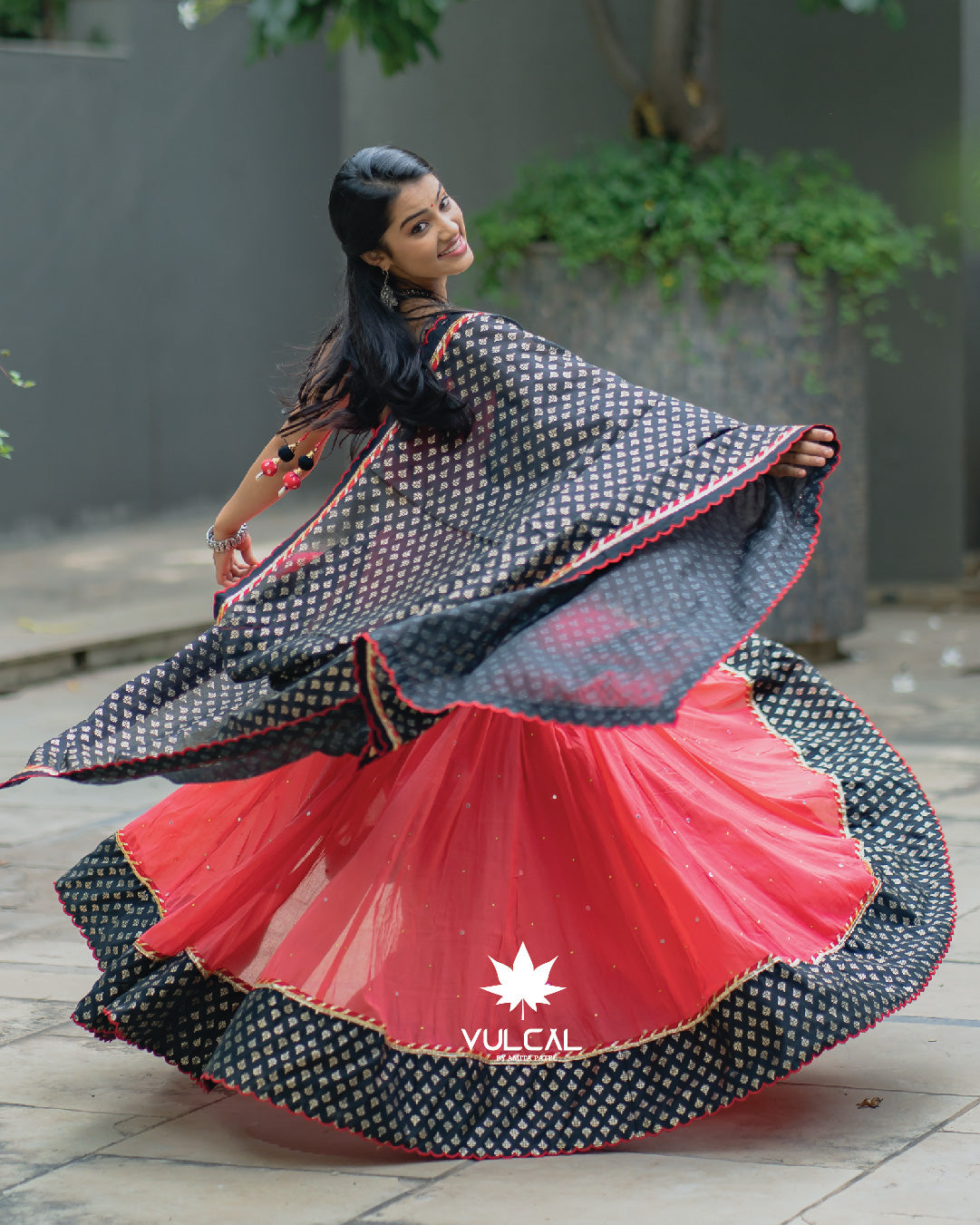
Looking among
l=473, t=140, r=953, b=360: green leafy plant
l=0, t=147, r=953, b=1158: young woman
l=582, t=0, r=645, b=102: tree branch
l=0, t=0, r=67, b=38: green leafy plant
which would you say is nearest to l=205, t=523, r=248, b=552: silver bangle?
l=0, t=147, r=953, b=1158: young woman

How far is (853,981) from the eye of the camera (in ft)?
9.27

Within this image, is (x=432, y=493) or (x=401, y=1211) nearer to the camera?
(x=401, y=1211)

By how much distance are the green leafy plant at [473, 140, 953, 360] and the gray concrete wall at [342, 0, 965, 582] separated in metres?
1.05

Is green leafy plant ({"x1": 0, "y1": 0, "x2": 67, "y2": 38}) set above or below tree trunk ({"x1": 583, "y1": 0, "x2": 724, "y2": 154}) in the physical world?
above

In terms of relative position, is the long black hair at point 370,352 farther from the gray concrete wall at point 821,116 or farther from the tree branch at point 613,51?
the gray concrete wall at point 821,116

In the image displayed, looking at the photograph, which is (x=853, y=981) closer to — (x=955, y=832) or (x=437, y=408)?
(x=437, y=408)

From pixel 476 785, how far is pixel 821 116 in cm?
621

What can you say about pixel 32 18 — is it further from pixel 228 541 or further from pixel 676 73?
pixel 228 541

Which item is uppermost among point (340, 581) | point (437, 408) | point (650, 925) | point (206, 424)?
point (437, 408)

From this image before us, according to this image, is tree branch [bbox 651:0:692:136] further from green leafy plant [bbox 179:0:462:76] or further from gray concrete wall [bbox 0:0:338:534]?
gray concrete wall [bbox 0:0:338:534]

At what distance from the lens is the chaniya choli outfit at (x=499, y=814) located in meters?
2.68

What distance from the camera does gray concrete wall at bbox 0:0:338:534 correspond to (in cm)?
1066

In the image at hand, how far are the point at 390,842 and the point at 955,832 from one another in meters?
2.24

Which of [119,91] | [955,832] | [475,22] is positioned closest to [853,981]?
[955,832]
